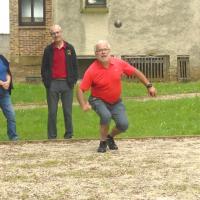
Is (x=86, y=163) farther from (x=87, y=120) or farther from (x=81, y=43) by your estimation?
(x=81, y=43)

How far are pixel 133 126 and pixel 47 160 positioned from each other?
4121 mm

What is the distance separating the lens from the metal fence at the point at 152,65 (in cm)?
2269

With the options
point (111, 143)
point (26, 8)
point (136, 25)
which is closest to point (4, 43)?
point (26, 8)

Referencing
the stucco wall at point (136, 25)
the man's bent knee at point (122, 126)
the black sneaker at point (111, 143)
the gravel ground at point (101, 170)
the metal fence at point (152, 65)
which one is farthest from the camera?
the metal fence at point (152, 65)

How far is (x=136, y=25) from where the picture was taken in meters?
22.6

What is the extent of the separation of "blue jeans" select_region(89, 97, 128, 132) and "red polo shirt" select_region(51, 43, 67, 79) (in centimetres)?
136

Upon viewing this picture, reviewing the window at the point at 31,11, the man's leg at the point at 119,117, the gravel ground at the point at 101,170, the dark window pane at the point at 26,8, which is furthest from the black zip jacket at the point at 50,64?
the dark window pane at the point at 26,8

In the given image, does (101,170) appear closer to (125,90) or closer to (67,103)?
(67,103)

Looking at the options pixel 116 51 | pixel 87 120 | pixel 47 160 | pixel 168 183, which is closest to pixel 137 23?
pixel 116 51

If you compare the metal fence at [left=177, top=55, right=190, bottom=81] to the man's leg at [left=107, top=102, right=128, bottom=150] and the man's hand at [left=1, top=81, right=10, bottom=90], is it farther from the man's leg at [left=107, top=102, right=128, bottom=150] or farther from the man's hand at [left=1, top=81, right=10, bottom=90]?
the man's leg at [left=107, top=102, right=128, bottom=150]

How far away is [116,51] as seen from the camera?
2269cm

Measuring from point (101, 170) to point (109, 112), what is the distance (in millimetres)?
1404

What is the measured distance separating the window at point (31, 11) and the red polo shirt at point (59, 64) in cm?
1186

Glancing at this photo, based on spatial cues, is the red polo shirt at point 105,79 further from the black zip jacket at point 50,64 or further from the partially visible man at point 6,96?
the partially visible man at point 6,96
